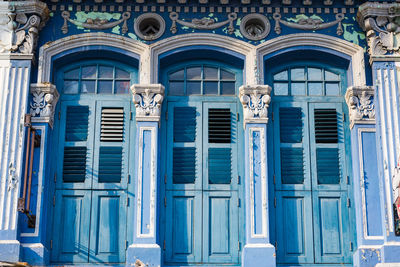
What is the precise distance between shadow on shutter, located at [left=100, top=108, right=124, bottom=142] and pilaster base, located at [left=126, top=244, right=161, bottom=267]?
1.99m

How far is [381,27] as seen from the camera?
1463cm

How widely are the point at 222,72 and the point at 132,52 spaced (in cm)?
165

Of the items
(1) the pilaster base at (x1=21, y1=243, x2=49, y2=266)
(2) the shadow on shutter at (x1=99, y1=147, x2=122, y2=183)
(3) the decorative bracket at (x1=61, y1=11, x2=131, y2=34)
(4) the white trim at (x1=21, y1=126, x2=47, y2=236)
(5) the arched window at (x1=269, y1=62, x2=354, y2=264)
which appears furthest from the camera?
(3) the decorative bracket at (x1=61, y1=11, x2=131, y2=34)

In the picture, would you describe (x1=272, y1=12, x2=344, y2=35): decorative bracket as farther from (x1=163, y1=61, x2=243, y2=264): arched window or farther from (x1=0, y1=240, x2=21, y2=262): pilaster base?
(x1=0, y1=240, x2=21, y2=262): pilaster base

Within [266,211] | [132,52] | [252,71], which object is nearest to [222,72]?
[252,71]

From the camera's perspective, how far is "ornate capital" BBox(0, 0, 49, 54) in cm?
1442

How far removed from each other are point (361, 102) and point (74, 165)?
16.6ft

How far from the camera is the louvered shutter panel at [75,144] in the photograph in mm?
14016

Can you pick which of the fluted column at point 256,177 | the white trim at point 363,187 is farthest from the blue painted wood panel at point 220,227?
the white trim at point 363,187

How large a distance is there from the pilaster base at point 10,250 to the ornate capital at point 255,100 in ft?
14.3

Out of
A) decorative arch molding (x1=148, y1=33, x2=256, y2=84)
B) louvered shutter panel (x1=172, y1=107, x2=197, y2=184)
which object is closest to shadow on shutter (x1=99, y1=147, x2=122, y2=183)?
louvered shutter panel (x1=172, y1=107, x2=197, y2=184)

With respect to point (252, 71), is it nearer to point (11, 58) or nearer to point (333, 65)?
point (333, 65)

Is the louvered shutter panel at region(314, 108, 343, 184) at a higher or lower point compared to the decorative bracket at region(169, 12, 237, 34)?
lower

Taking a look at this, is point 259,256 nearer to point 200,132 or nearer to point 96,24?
point 200,132
